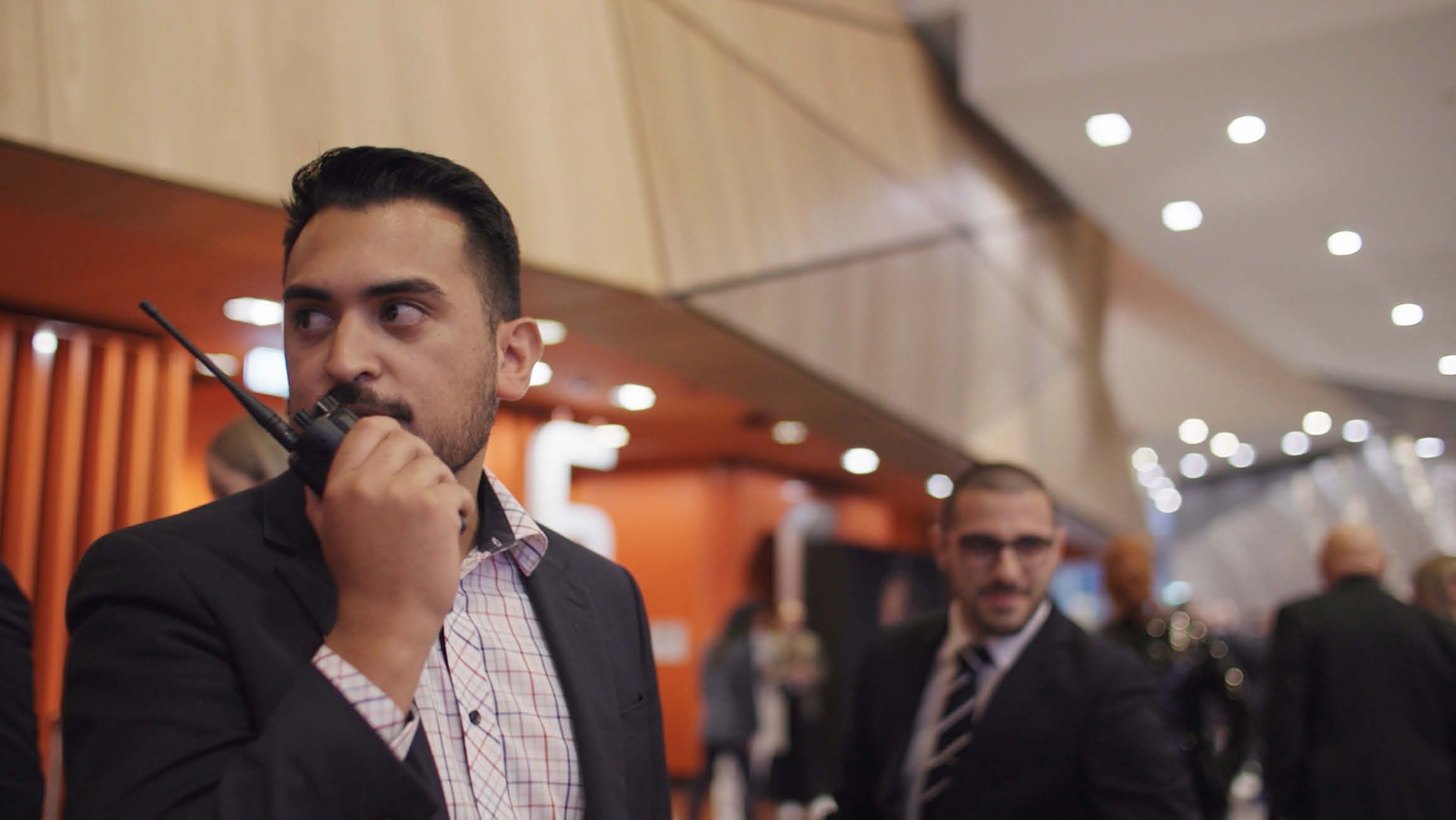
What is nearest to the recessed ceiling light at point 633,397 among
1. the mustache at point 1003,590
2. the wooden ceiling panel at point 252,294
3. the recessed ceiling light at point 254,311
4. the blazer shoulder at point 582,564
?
the wooden ceiling panel at point 252,294

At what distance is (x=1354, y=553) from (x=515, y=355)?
4.16 m

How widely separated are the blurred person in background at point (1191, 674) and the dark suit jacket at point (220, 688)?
422 cm

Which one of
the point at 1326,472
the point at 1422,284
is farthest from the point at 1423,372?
the point at 1326,472

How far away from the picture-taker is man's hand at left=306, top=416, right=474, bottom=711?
1.03 meters

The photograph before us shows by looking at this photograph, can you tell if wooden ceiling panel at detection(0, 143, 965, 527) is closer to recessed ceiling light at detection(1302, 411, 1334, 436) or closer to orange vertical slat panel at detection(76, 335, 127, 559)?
orange vertical slat panel at detection(76, 335, 127, 559)

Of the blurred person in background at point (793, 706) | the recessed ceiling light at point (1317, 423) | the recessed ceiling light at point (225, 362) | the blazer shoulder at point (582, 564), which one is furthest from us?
the recessed ceiling light at point (1317, 423)

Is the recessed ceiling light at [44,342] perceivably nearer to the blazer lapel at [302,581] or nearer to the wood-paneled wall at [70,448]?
the wood-paneled wall at [70,448]

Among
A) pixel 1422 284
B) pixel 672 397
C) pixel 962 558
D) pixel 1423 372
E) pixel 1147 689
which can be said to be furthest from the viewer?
pixel 672 397

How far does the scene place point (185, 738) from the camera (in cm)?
103

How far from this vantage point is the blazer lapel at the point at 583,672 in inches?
53.0

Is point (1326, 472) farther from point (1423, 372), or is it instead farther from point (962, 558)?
point (962, 558)

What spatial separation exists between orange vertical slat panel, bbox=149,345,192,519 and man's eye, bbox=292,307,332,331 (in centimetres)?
493

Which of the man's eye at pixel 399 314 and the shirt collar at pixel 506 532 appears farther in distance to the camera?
the shirt collar at pixel 506 532

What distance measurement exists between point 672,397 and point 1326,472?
15.8 metres
